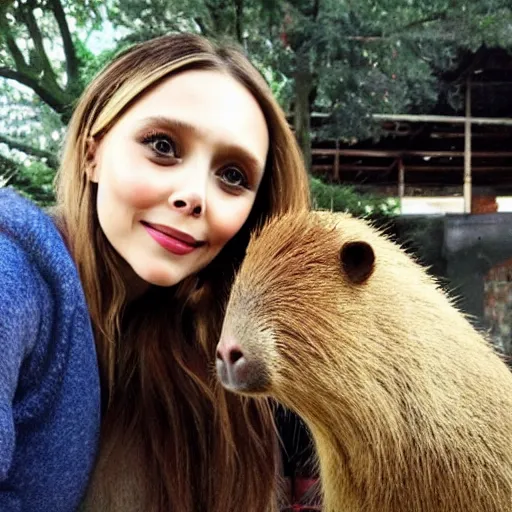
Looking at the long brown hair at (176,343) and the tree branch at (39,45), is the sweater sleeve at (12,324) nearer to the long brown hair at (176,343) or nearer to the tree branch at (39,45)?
the long brown hair at (176,343)

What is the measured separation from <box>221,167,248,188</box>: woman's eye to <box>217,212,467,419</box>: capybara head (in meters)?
0.11

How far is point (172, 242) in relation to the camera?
2.13 feet

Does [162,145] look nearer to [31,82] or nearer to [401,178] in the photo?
[401,178]

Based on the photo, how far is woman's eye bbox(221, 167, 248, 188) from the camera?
660mm

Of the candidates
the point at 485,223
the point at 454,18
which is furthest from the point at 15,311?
the point at 454,18

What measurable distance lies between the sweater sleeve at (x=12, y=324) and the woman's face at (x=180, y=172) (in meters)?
0.12

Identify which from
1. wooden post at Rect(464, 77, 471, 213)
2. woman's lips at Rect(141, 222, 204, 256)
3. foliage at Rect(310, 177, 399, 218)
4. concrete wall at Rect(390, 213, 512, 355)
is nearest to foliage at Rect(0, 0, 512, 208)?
wooden post at Rect(464, 77, 471, 213)

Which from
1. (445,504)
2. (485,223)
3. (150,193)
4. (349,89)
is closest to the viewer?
(445,504)

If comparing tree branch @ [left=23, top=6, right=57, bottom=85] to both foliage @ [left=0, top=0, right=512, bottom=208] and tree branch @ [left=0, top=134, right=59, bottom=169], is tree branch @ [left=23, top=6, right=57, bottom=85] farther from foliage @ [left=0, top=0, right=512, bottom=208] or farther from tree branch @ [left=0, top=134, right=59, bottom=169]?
tree branch @ [left=0, top=134, right=59, bottom=169]

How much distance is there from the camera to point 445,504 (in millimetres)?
514

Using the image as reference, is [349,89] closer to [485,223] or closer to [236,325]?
[485,223]

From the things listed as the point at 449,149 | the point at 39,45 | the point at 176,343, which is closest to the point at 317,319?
the point at 176,343

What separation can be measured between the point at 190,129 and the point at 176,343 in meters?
0.29

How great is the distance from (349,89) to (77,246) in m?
2.10
